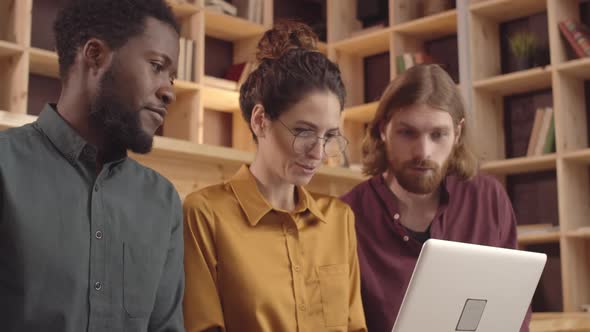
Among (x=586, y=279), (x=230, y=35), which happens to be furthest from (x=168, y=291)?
(x=230, y=35)

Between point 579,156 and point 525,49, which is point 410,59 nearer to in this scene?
point 525,49

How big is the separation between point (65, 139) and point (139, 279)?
265 millimetres

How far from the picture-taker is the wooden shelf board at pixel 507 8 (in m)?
4.10

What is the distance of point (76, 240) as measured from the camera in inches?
48.3

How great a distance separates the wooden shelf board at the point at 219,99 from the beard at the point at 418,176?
2.29 metres

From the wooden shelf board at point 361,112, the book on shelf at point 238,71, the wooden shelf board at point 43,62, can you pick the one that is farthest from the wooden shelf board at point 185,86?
the wooden shelf board at point 361,112

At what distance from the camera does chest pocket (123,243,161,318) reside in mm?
1283

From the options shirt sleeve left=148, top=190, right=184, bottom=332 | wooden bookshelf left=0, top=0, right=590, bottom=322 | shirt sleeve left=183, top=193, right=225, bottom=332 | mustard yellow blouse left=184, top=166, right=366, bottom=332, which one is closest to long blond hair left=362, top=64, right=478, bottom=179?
mustard yellow blouse left=184, top=166, right=366, bottom=332

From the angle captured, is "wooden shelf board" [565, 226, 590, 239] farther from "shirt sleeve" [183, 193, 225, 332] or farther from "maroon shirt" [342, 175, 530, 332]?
"shirt sleeve" [183, 193, 225, 332]

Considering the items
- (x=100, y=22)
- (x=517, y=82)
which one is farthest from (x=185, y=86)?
(x=100, y=22)

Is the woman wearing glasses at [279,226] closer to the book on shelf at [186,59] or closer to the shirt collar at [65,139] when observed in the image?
the shirt collar at [65,139]

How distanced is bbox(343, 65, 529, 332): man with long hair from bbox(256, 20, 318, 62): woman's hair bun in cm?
37

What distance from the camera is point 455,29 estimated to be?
14.9 ft

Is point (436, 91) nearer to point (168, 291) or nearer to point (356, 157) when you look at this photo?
point (168, 291)
